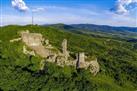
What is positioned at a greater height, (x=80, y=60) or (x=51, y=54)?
(x=51, y=54)

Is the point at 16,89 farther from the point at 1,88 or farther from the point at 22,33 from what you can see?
the point at 22,33

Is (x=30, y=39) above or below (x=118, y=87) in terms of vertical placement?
above

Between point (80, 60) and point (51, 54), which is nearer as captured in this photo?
point (80, 60)

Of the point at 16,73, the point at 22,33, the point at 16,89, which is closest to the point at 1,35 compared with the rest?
the point at 22,33

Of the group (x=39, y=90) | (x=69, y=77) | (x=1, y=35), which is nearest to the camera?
(x=39, y=90)

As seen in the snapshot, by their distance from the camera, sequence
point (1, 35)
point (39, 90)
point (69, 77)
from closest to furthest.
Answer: point (39, 90) → point (69, 77) → point (1, 35)

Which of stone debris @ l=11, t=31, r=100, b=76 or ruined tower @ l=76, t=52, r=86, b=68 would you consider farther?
ruined tower @ l=76, t=52, r=86, b=68

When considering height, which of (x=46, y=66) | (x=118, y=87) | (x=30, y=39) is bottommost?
(x=118, y=87)

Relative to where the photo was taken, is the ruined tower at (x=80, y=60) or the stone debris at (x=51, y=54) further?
the ruined tower at (x=80, y=60)
